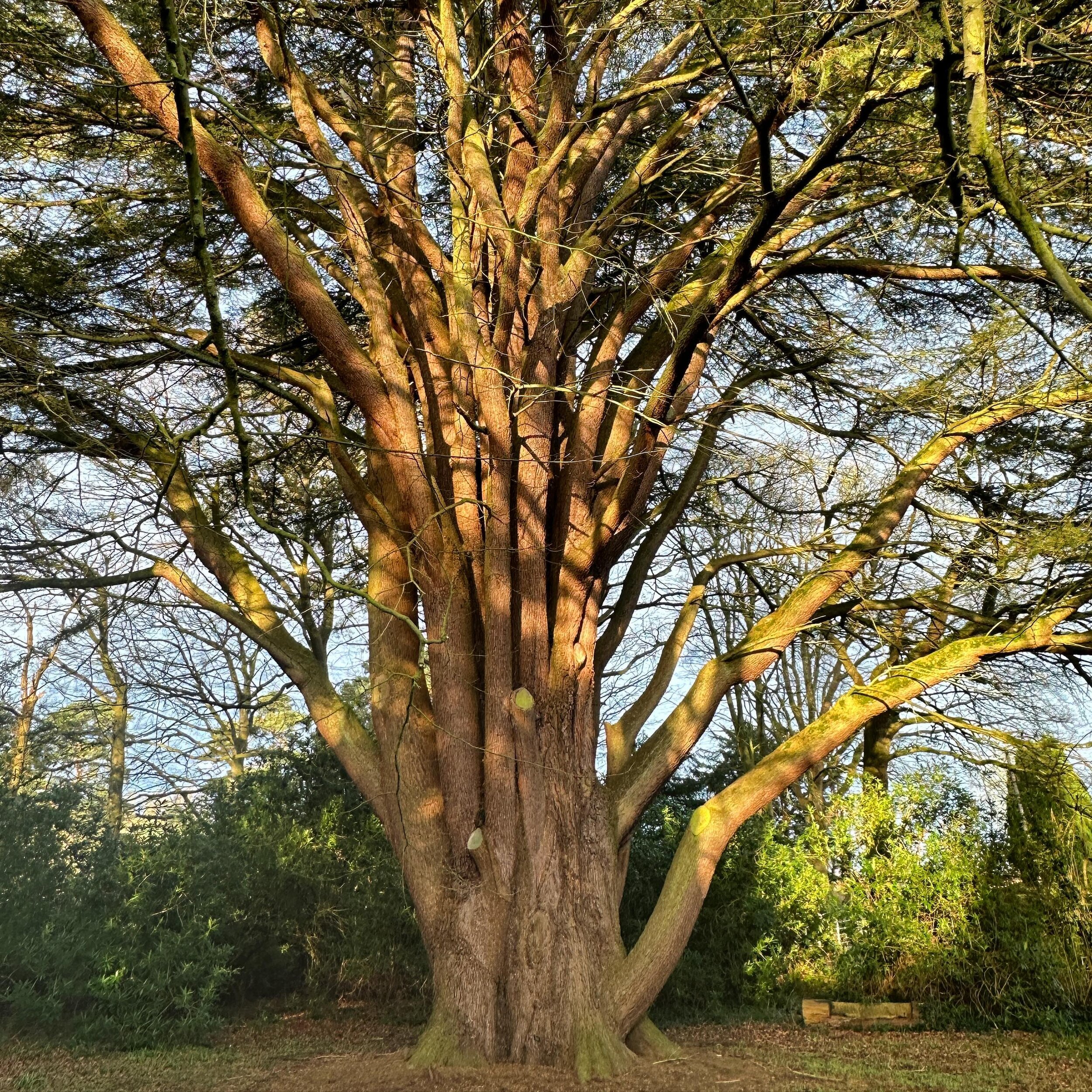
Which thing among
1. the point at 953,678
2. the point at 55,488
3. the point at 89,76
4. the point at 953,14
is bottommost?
the point at 953,678

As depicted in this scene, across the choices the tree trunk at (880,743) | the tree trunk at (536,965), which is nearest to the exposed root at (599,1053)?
the tree trunk at (536,965)

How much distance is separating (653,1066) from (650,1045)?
345 millimetres

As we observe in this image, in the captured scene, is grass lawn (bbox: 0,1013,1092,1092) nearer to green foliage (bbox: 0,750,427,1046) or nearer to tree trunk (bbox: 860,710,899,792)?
green foliage (bbox: 0,750,427,1046)

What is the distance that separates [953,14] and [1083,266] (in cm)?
298

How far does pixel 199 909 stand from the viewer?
7.97m

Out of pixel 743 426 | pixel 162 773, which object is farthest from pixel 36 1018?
pixel 743 426

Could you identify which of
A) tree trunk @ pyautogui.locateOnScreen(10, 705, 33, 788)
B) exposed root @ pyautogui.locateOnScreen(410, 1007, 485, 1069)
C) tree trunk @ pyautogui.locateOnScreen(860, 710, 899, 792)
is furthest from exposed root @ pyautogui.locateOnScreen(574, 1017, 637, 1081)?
tree trunk @ pyautogui.locateOnScreen(860, 710, 899, 792)

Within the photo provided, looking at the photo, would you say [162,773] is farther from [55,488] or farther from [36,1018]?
[55,488]

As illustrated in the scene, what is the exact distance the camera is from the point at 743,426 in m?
7.50

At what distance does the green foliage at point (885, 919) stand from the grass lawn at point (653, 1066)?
2.10 ft

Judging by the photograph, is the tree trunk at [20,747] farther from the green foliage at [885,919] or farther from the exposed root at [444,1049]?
the green foliage at [885,919]

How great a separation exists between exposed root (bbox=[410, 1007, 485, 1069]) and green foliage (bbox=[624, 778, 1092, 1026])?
11.8 ft

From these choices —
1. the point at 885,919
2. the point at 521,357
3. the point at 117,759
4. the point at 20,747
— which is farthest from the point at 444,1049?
the point at 117,759

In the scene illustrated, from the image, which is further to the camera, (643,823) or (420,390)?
(643,823)
